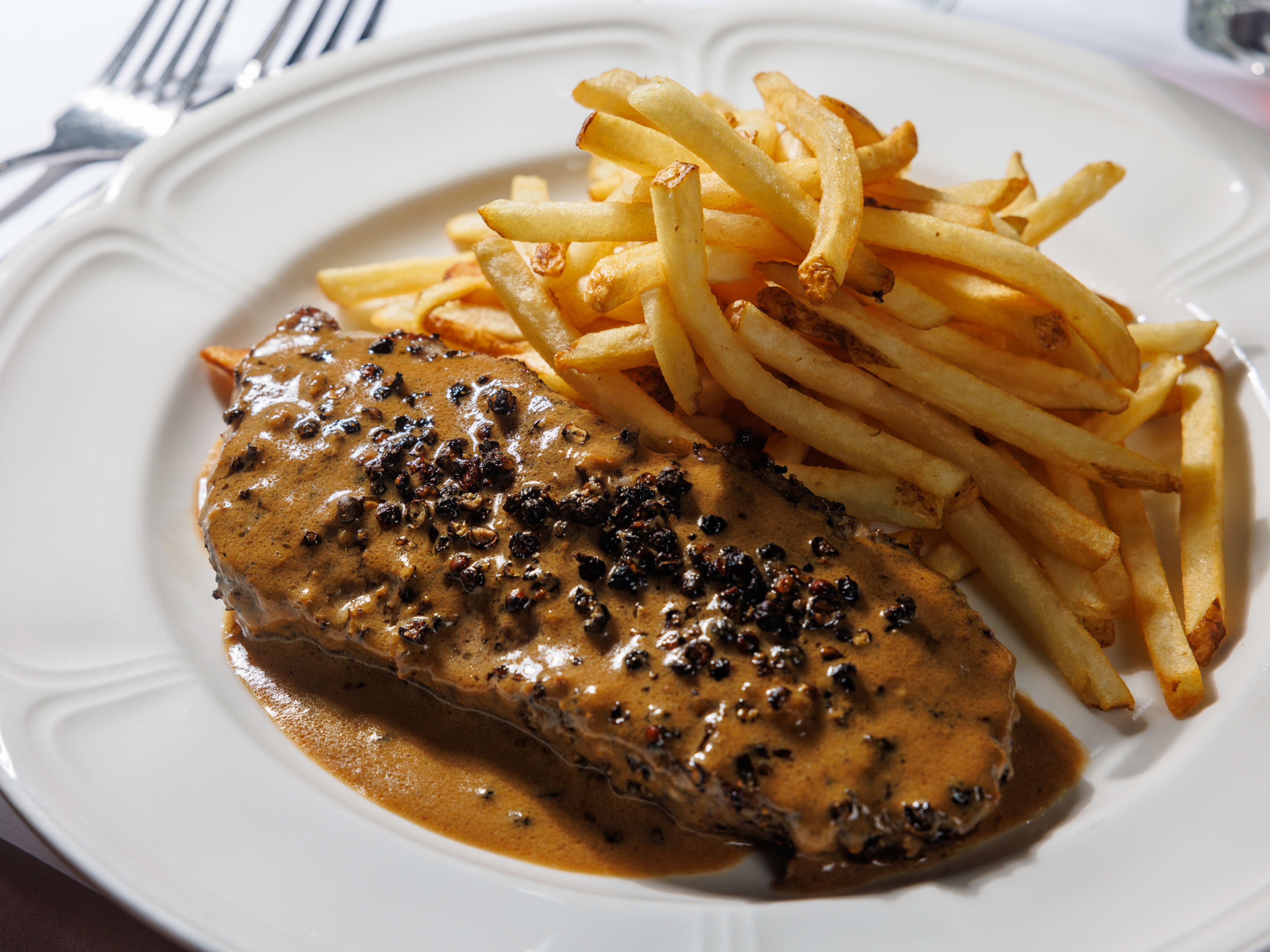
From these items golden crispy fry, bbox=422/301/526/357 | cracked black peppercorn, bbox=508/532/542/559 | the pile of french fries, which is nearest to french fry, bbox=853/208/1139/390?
the pile of french fries

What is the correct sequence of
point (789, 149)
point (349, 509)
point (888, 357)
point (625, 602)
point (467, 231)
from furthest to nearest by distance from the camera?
point (467, 231) → point (789, 149) → point (888, 357) → point (349, 509) → point (625, 602)

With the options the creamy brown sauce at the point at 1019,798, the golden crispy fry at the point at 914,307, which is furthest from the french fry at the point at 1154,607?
the golden crispy fry at the point at 914,307

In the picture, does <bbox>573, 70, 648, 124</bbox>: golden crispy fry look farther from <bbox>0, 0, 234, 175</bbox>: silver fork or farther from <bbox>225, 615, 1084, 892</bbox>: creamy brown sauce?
<bbox>0, 0, 234, 175</bbox>: silver fork

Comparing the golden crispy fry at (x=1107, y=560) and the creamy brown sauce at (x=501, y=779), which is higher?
the golden crispy fry at (x=1107, y=560)

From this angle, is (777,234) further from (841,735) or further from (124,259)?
(124,259)

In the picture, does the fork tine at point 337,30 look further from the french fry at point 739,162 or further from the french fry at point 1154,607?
the french fry at point 1154,607

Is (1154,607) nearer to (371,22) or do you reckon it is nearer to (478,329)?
(478,329)

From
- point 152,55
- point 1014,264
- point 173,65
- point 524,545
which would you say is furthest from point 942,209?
point 152,55
